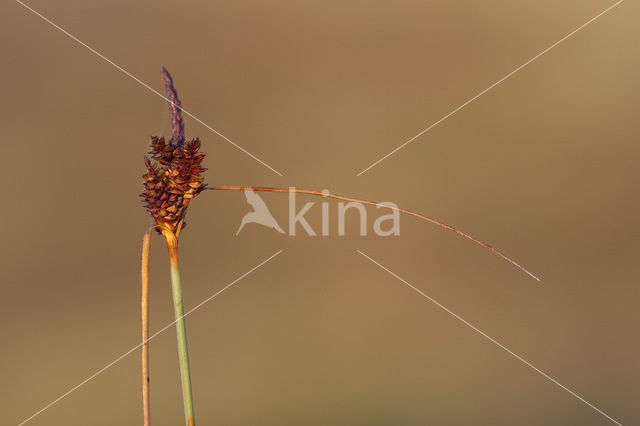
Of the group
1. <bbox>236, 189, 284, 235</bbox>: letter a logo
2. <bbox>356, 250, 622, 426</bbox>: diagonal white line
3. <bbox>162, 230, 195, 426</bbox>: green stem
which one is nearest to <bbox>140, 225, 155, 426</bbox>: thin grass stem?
<bbox>162, 230, 195, 426</bbox>: green stem

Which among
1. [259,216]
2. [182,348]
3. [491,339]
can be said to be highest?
[259,216]

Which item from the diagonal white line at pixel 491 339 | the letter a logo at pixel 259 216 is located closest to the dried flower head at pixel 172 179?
the letter a logo at pixel 259 216

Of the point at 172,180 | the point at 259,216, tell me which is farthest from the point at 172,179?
the point at 259,216

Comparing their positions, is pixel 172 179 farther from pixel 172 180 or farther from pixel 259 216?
pixel 259 216

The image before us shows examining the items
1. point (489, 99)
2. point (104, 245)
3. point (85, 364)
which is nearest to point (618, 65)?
point (489, 99)

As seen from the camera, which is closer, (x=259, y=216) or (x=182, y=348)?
(x=182, y=348)

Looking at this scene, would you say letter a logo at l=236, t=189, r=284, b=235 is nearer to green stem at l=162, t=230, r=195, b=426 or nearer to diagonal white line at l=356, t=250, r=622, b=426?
diagonal white line at l=356, t=250, r=622, b=426

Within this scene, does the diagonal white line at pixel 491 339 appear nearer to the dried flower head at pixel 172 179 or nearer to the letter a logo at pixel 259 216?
the letter a logo at pixel 259 216

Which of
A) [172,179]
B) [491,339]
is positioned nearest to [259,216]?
[491,339]

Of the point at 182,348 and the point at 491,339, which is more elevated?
the point at 491,339
